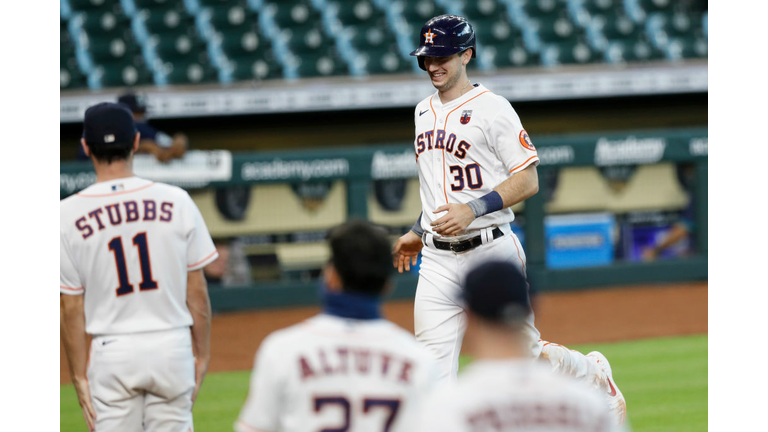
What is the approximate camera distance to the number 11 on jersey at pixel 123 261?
3193mm

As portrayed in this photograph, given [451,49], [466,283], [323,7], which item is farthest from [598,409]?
[323,7]

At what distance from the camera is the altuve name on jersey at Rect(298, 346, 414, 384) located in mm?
2268

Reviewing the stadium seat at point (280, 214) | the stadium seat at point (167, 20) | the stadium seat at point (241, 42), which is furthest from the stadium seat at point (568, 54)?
the stadium seat at point (167, 20)

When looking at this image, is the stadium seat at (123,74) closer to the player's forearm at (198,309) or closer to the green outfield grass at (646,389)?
the green outfield grass at (646,389)

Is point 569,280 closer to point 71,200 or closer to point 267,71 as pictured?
point 267,71

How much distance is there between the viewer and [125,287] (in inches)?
126

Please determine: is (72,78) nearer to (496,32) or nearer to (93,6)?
(93,6)

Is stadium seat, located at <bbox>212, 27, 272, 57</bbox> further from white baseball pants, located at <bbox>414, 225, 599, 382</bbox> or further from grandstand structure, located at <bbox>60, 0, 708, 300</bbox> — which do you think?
white baseball pants, located at <bbox>414, 225, 599, 382</bbox>

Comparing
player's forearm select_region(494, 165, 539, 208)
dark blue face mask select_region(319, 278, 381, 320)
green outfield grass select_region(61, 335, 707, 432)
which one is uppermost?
player's forearm select_region(494, 165, 539, 208)

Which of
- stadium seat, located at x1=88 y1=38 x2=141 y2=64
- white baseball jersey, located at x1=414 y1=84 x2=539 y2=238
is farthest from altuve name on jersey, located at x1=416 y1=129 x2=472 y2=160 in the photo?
stadium seat, located at x1=88 y1=38 x2=141 y2=64

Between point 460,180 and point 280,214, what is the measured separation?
20.6 ft

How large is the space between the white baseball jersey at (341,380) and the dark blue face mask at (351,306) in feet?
0.13

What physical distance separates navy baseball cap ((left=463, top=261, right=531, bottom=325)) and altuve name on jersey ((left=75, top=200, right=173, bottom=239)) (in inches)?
58.9

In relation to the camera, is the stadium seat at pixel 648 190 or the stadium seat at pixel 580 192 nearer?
the stadium seat at pixel 580 192
